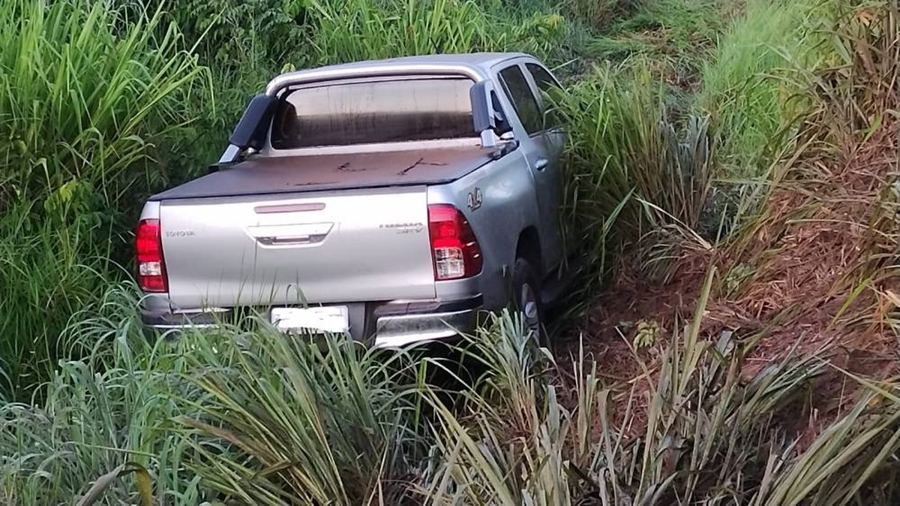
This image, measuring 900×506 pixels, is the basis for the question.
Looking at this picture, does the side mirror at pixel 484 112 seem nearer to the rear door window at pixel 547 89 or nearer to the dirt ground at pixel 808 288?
the rear door window at pixel 547 89

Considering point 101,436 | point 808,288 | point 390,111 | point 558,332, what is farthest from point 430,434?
point 390,111

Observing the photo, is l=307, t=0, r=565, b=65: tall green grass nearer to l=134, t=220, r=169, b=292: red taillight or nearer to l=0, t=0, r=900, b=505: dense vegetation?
l=0, t=0, r=900, b=505: dense vegetation

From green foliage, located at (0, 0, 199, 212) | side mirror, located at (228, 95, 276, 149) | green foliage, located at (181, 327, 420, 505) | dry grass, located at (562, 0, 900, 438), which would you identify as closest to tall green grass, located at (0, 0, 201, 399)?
green foliage, located at (0, 0, 199, 212)

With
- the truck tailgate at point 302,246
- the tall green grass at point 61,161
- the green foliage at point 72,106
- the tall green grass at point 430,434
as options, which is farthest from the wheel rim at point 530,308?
the green foliage at point 72,106

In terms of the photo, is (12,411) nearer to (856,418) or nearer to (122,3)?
(856,418)

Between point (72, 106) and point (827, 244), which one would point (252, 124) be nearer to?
point (72, 106)

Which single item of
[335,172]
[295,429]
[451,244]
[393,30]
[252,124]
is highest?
[393,30]

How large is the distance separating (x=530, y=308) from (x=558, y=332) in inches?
24.5

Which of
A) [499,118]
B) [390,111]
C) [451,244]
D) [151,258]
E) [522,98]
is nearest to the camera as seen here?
[451,244]

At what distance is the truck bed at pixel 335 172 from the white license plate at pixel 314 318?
20.2 inches

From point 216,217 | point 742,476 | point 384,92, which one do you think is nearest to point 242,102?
point 384,92

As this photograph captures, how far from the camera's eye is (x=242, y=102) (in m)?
7.12

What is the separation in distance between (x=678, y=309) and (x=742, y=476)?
189cm

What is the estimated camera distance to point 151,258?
174 inches
